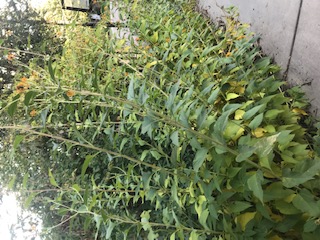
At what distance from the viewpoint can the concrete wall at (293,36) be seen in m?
1.79

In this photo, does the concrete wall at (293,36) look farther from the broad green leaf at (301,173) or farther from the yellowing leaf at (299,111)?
the broad green leaf at (301,173)

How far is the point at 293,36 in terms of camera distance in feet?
6.50

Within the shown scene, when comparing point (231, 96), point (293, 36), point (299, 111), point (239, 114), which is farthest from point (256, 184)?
point (293, 36)

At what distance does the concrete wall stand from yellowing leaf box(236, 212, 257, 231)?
78cm

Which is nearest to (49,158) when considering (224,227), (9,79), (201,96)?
(9,79)

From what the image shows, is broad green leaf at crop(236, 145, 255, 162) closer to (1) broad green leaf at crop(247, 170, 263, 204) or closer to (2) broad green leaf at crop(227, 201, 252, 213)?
(1) broad green leaf at crop(247, 170, 263, 204)

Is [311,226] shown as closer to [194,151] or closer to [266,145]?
[266,145]

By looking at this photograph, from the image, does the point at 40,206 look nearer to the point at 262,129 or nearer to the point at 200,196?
the point at 200,196

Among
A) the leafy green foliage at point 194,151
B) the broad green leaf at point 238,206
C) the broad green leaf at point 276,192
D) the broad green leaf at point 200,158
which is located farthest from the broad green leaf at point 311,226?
the broad green leaf at point 200,158

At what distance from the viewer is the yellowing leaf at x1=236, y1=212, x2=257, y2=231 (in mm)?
1269

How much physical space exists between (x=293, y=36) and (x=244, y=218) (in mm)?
1218

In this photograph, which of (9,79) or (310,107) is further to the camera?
(9,79)

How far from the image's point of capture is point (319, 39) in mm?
1747

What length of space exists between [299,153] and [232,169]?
1.18ft
